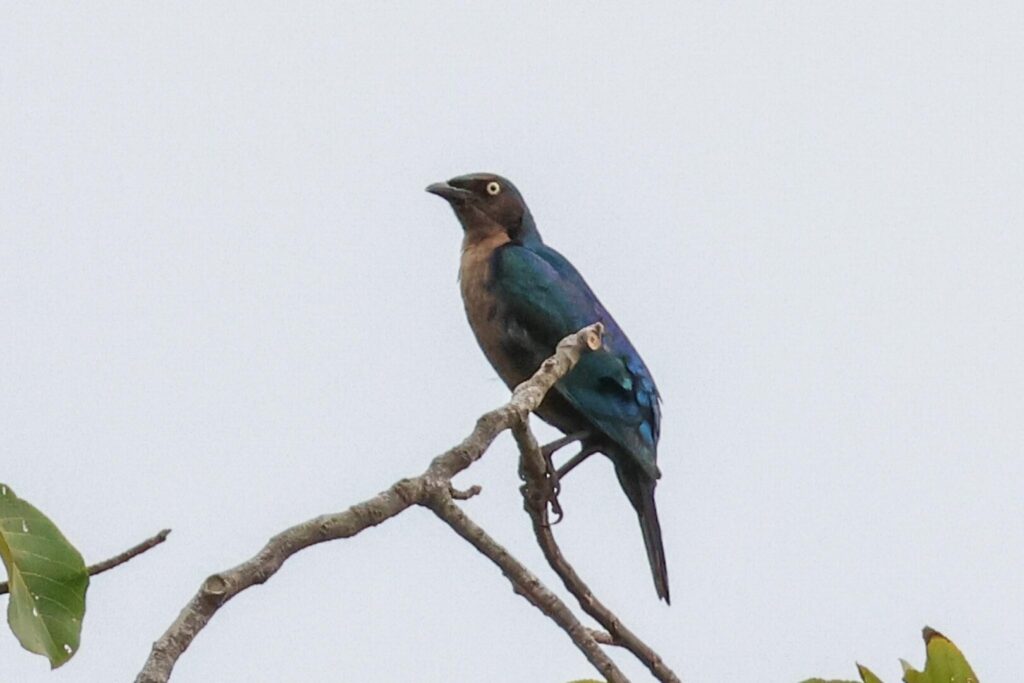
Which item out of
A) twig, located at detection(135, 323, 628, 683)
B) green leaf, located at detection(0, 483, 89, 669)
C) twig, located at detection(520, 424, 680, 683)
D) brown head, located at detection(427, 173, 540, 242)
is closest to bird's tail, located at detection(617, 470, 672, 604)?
brown head, located at detection(427, 173, 540, 242)

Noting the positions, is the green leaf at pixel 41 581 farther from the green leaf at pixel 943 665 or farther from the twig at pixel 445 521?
the green leaf at pixel 943 665

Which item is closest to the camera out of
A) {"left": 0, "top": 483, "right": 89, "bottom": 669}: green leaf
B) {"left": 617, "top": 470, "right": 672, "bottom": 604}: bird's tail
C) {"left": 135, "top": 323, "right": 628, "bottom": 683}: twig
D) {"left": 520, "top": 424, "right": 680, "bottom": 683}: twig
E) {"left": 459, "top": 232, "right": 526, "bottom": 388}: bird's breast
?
{"left": 135, "top": 323, "right": 628, "bottom": 683}: twig

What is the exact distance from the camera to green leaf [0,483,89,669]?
2865 millimetres

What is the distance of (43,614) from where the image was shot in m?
2.89

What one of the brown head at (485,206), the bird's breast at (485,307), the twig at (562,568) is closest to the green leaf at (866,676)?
the twig at (562,568)

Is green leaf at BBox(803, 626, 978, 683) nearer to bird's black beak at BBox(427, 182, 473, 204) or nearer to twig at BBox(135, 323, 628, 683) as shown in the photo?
twig at BBox(135, 323, 628, 683)

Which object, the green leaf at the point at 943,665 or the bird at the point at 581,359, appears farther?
the bird at the point at 581,359

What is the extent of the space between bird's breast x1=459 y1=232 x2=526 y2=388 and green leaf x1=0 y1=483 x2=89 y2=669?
160 inches

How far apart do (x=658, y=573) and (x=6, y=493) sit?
382cm

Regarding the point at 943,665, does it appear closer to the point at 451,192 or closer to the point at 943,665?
the point at 943,665

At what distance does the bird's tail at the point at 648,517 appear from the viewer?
21.3 ft

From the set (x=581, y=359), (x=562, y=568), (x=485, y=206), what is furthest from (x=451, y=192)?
(x=562, y=568)

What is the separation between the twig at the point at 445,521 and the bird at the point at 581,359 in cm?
219

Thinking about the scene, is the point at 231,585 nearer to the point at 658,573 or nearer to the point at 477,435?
the point at 477,435
